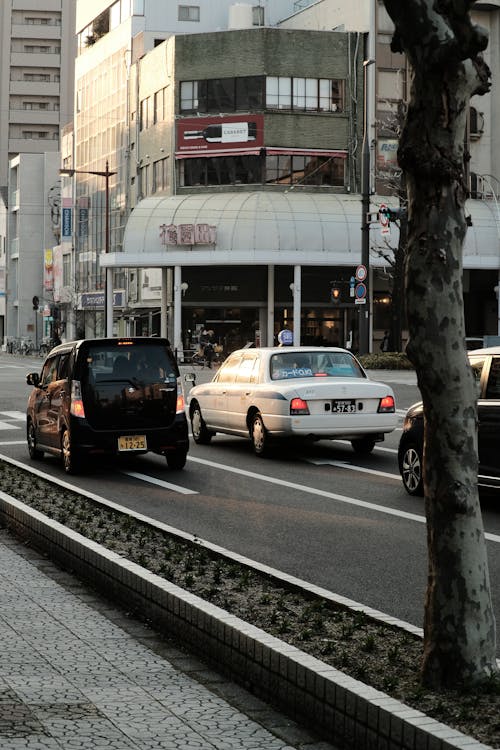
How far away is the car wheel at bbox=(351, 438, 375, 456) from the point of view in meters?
19.5

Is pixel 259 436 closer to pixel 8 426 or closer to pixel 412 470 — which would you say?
pixel 412 470

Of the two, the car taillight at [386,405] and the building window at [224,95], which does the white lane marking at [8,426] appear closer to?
the car taillight at [386,405]

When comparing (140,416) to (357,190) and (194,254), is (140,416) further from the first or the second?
(357,190)

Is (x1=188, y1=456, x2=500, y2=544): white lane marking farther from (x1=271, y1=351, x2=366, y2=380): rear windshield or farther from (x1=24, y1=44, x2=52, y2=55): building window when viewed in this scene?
(x1=24, y1=44, x2=52, y2=55): building window

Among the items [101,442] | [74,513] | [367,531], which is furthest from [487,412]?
[101,442]

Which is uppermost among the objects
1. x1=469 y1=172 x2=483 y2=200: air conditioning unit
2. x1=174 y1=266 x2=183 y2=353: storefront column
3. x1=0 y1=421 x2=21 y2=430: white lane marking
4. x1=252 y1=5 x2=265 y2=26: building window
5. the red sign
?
x1=252 y1=5 x2=265 y2=26: building window

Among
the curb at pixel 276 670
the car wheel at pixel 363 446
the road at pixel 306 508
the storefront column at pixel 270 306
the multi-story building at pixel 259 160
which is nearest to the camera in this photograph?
the curb at pixel 276 670

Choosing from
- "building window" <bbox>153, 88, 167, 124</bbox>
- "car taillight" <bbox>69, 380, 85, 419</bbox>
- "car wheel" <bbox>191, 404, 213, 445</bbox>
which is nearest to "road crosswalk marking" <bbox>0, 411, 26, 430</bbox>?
"car wheel" <bbox>191, 404, 213, 445</bbox>

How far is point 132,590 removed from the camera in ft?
26.5

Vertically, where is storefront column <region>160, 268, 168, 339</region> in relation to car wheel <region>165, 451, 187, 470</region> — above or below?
above

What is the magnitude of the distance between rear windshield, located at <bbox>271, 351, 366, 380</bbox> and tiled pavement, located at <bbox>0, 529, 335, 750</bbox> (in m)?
11.1

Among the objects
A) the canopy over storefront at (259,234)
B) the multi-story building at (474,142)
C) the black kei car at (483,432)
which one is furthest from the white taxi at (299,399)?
the multi-story building at (474,142)

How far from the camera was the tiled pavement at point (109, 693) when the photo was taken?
17.7ft

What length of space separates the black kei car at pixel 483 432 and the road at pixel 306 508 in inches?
12.4
